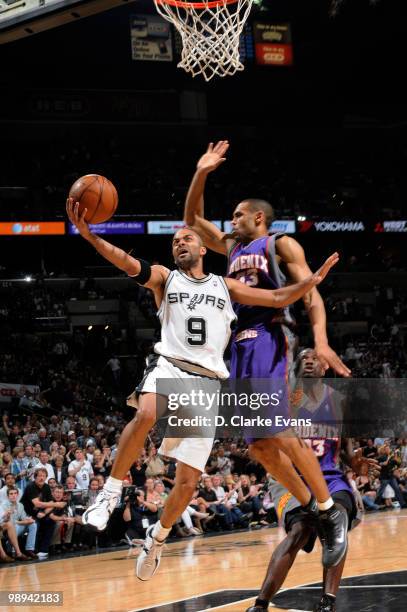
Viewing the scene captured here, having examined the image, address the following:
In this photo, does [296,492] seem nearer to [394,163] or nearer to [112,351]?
[112,351]

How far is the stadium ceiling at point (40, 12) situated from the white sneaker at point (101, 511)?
11.5 feet

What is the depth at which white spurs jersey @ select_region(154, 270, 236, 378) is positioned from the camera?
5.34 meters

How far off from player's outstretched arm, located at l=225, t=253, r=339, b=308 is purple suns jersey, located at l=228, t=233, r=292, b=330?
0.17 meters

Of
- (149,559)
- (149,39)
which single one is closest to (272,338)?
(149,559)

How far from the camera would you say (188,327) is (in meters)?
5.35

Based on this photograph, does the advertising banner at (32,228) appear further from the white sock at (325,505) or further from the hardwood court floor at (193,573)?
the white sock at (325,505)

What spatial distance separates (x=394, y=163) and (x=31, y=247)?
35.1 ft

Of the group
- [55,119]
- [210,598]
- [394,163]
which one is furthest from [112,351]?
[210,598]

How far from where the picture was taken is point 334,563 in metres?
5.41

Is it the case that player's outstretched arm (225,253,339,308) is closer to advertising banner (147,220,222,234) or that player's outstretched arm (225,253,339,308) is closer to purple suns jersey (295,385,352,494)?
purple suns jersey (295,385,352,494)

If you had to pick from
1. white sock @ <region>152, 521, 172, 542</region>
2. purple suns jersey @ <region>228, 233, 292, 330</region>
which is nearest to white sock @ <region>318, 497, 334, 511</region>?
white sock @ <region>152, 521, 172, 542</region>

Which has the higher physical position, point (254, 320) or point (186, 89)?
point (186, 89)

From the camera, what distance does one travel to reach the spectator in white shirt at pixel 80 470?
37.5 ft

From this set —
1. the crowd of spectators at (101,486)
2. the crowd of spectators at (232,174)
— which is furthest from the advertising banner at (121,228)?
the crowd of spectators at (101,486)
